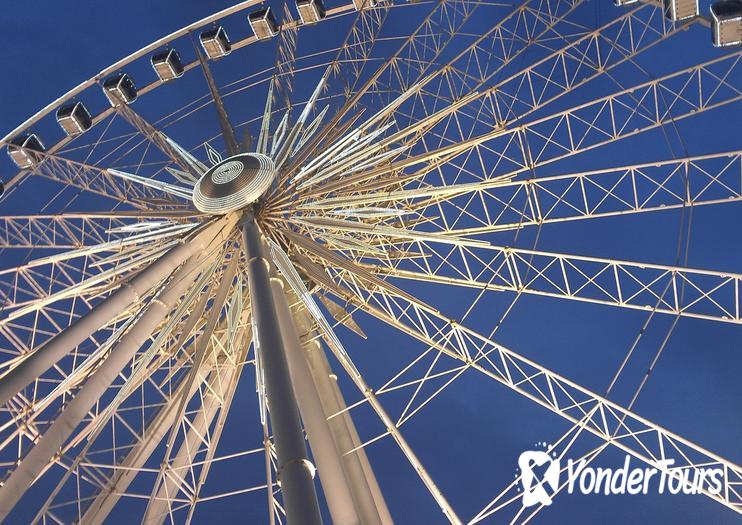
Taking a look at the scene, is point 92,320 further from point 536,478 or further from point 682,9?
point 682,9

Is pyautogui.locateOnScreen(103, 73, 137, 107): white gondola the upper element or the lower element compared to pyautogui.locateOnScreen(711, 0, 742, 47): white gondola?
upper

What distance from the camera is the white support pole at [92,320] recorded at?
411 inches

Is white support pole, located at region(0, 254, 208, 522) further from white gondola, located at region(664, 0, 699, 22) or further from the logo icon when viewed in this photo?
white gondola, located at region(664, 0, 699, 22)

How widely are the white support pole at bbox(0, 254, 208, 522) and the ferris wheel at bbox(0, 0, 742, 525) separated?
0.05 metres

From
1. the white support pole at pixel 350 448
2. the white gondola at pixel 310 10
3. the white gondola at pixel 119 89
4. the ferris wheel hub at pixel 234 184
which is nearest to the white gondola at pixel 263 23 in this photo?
the white gondola at pixel 310 10

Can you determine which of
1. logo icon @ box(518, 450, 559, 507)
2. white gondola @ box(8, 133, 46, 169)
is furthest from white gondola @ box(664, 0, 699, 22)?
white gondola @ box(8, 133, 46, 169)

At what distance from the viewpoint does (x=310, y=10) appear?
2248 cm

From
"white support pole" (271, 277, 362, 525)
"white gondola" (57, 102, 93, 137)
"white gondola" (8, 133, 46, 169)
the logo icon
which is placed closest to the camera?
"white support pole" (271, 277, 362, 525)

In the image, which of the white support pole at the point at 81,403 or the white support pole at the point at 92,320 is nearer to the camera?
the white support pole at the point at 81,403

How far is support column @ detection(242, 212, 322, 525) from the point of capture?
7465 mm

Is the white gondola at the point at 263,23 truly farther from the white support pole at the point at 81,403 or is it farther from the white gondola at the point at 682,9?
the white gondola at the point at 682,9

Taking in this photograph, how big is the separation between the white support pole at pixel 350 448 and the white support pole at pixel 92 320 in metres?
4.13

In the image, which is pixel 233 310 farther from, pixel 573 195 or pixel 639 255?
pixel 639 255

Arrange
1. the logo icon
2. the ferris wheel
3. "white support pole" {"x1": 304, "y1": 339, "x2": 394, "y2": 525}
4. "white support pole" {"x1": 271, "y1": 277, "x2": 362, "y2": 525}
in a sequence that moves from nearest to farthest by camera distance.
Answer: "white support pole" {"x1": 271, "y1": 277, "x2": 362, "y2": 525}, the ferris wheel, "white support pole" {"x1": 304, "y1": 339, "x2": 394, "y2": 525}, the logo icon
